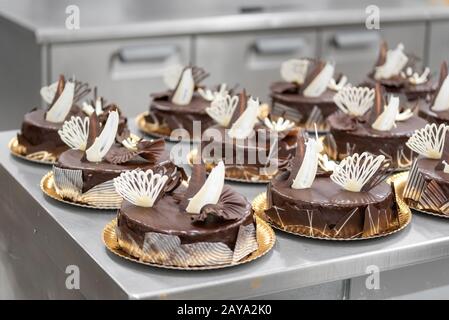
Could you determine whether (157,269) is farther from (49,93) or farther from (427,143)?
(49,93)

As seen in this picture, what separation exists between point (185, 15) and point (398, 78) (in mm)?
1328

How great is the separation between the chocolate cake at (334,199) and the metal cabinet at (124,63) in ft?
5.81

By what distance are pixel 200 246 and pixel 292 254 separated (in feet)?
0.68

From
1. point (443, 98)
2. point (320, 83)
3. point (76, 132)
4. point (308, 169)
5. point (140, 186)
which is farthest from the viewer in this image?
point (320, 83)

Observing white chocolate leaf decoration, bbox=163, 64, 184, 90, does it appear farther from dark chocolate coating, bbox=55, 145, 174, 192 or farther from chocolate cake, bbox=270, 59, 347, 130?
dark chocolate coating, bbox=55, 145, 174, 192

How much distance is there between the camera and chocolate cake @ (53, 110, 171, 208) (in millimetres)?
2064

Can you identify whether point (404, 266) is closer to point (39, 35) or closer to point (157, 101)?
point (157, 101)

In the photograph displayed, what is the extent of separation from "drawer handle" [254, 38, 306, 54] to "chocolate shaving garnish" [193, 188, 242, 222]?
213 centimetres

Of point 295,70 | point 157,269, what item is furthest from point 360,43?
point 157,269

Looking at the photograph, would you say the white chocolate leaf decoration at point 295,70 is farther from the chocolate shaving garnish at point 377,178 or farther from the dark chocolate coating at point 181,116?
the chocolate shaving garnish at point 377,178

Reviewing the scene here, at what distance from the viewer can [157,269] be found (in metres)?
1.76

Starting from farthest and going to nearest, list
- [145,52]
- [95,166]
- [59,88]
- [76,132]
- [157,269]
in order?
[145,52], [59,88], [76,132], [95,166], [157,269]

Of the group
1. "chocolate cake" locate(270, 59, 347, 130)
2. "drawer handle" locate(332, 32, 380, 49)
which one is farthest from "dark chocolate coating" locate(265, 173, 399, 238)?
"drawer handle" locate(332, 32, 380, 49)

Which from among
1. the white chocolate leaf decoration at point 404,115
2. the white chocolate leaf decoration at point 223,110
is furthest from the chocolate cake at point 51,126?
the white chocolate leaf decoration at point 404,115
